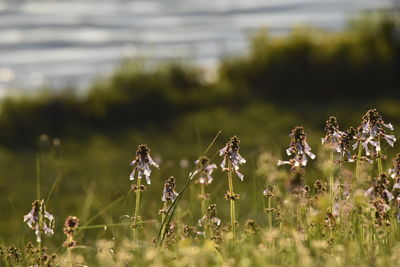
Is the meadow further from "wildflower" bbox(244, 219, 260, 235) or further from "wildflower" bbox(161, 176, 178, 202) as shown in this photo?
"wildflower" bbox(244, 219, 260, 235)

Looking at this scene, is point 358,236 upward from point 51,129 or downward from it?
downward

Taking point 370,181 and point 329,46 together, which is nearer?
point 370,181

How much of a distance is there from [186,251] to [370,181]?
1109 mm

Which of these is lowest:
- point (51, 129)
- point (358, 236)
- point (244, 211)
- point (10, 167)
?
point (358, 236)

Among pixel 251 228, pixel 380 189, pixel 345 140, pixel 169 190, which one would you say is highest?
pixel 345 140

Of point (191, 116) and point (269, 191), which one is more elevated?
point (191, 116)

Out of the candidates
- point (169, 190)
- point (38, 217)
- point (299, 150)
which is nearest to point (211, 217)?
point (169, 190)

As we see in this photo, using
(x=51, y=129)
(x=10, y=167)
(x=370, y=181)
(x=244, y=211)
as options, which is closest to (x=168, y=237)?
(x=370, y=181)

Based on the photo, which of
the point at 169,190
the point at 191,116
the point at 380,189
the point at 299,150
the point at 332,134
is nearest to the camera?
the point at 380,189

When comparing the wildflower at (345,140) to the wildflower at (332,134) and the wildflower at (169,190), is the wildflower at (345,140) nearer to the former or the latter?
the wildflower at (332,134)

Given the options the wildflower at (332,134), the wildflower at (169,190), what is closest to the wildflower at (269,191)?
the wildflower at (332,134)

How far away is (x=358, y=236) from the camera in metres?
4.27

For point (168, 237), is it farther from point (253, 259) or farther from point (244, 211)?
point (244, 211)

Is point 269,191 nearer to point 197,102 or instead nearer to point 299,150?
point 299,150
